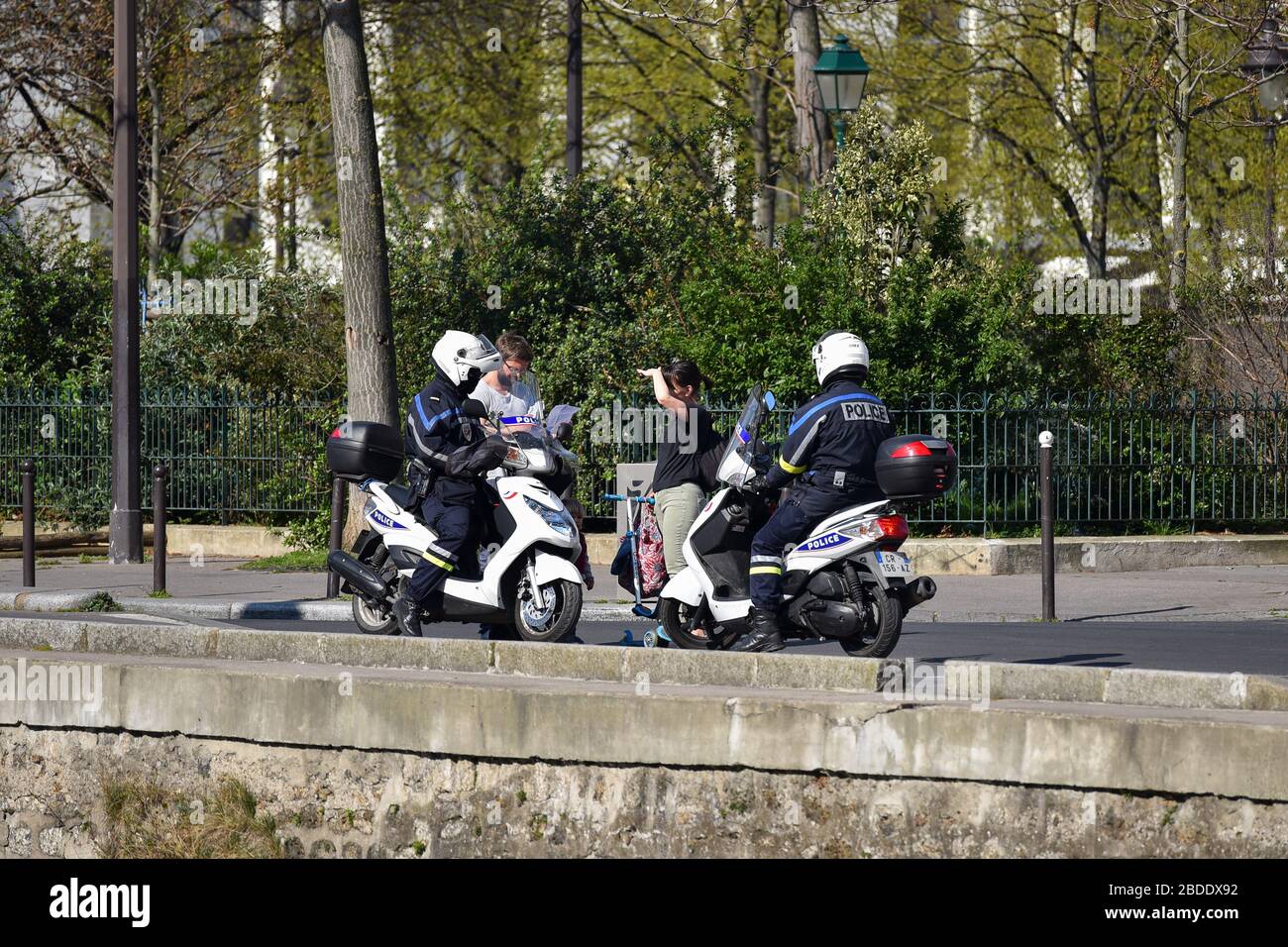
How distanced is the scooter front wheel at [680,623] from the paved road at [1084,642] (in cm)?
58

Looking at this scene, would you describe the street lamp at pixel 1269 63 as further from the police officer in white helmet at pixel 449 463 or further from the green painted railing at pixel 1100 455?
the police officer in white helmet at pixel 449 463

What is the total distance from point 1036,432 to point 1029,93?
15.1 m

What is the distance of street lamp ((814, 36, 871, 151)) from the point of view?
1608 centimetres

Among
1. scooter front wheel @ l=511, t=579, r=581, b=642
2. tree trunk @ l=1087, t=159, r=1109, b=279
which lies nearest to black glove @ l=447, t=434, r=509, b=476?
scooter front wheel @ l=511, t=579, r=581, b=642

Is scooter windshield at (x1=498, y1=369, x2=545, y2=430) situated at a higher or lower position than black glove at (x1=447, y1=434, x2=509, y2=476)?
higher

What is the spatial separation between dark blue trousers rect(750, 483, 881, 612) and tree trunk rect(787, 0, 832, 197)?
10412mm

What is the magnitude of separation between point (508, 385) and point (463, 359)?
1028 millimetres

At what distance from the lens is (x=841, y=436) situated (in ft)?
29.2

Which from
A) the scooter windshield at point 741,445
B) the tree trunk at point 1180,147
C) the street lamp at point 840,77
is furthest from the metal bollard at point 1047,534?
the tree trunk at point 1180,147

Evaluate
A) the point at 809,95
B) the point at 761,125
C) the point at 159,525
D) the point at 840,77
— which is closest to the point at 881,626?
the point at 159,525

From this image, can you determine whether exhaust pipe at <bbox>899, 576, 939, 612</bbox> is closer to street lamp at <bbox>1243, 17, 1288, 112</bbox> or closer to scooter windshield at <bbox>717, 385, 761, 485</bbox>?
scooter windshield at <bbox>717, 385, 761, 485</bbox>

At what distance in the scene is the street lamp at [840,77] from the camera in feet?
52.7
